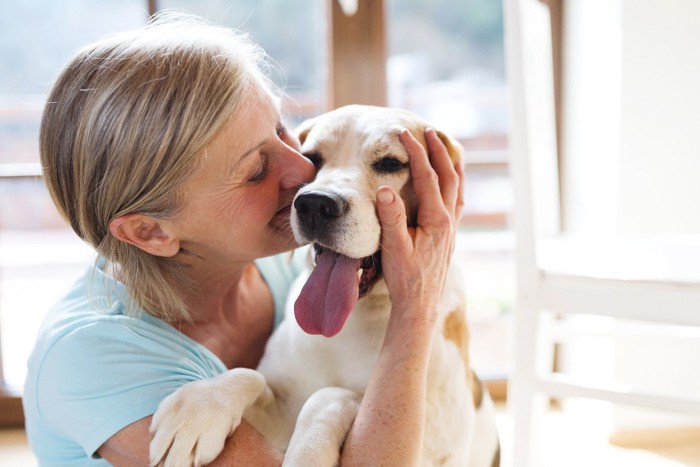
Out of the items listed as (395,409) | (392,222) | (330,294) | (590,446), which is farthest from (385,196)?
(590,446)

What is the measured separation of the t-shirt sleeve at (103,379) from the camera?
0.93m

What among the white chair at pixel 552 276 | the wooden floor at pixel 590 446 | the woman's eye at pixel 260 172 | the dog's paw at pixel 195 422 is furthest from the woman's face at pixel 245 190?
the wooden floor at pixel 590 446

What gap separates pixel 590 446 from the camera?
2.10 m

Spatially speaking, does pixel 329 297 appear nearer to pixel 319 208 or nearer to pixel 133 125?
pixel 319 208

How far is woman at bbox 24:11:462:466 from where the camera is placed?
3.13ft

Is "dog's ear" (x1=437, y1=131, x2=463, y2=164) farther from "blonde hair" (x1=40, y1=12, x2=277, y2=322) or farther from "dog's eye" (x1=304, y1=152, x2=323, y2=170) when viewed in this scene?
"blonde hair" (x1=40, y1=12, x2=277, y2=322)

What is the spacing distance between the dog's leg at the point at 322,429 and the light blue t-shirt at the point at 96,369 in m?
0.18

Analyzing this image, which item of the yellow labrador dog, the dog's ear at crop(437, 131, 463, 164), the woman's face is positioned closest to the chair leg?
the yellow labrador dog

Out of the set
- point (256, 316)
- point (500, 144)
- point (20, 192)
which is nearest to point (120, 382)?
point (256, 316)

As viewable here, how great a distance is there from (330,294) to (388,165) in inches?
9.2

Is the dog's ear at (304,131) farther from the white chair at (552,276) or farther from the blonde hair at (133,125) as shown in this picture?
the white chair at (552,276)

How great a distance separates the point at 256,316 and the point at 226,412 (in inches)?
14.8

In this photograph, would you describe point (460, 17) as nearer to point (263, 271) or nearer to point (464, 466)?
point (263, 271)

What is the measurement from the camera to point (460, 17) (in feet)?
7.77
